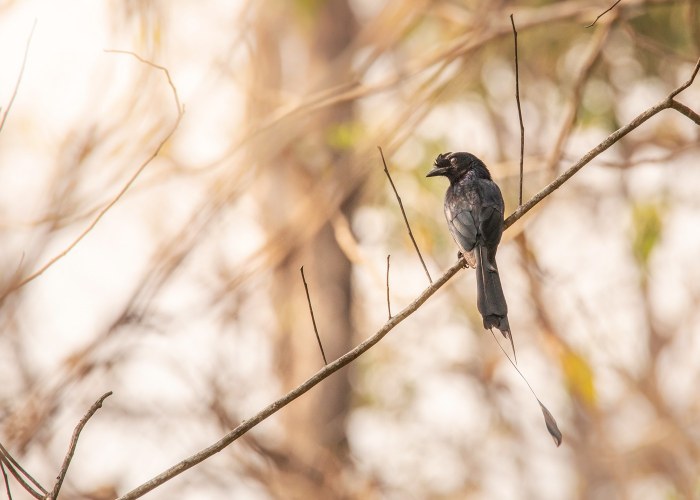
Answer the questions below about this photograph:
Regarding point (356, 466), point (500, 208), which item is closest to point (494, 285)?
point (500, 208)

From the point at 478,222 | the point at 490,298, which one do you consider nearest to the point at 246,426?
the point at 490,298

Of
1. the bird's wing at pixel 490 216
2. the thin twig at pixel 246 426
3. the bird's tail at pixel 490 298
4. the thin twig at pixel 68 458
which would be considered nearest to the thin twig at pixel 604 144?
the bird's tail at pixel 490 298

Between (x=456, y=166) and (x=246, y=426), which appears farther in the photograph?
(x=456, y=166)

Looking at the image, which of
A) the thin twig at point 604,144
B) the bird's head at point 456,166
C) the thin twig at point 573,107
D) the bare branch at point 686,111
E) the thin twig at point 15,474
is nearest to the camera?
the thin twig at point 15,474

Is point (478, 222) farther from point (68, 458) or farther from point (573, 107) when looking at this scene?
point (68, 458)

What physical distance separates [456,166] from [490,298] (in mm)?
1635

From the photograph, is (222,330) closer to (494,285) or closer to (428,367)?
(494,285)

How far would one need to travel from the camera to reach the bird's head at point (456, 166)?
434 cm

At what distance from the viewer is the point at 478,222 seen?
3.60 meters

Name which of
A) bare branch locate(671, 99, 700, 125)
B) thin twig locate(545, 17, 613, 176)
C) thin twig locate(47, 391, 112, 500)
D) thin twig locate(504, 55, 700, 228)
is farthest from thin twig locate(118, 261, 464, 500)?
thin twig locate(545, 17, 613, 176)

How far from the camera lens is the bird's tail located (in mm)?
2729

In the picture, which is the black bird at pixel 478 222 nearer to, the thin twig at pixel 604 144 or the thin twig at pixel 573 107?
the thin twig at pixel 604 144

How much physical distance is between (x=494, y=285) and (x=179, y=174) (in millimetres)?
2546

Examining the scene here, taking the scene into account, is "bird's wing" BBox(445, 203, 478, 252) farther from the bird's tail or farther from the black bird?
the bird's tail
